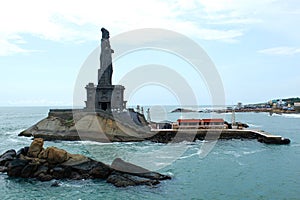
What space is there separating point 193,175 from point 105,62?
122ft

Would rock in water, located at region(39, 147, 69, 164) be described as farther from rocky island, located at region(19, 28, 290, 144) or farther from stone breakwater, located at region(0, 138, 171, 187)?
rocky island, located at region(19, 28, 290, 144)

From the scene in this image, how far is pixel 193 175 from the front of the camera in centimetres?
3041

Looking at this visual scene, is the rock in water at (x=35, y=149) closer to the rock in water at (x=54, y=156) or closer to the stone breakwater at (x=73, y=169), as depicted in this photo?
the stone breakwater at (x=73, y=169)

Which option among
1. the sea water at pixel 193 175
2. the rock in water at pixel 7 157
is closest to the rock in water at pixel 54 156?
the sea water at pixel 193 175

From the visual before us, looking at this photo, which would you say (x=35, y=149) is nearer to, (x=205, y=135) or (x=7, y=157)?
(x=7, y=157)

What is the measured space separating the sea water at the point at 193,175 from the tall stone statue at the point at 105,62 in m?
16.2

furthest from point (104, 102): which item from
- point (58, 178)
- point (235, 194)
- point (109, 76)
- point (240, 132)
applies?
point (235, 194)

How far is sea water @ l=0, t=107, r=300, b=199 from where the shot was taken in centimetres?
2502

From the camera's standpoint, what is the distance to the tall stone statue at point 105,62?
6128cm

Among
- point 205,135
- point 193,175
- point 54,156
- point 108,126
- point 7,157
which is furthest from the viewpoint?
point 205,135

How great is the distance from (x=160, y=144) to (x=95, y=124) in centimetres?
Result: 1127

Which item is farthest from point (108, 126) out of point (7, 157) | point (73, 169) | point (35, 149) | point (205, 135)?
point (73, 169)

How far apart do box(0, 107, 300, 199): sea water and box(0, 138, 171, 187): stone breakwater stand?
2.59 feet

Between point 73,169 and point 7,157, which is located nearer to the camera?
point 73,169
